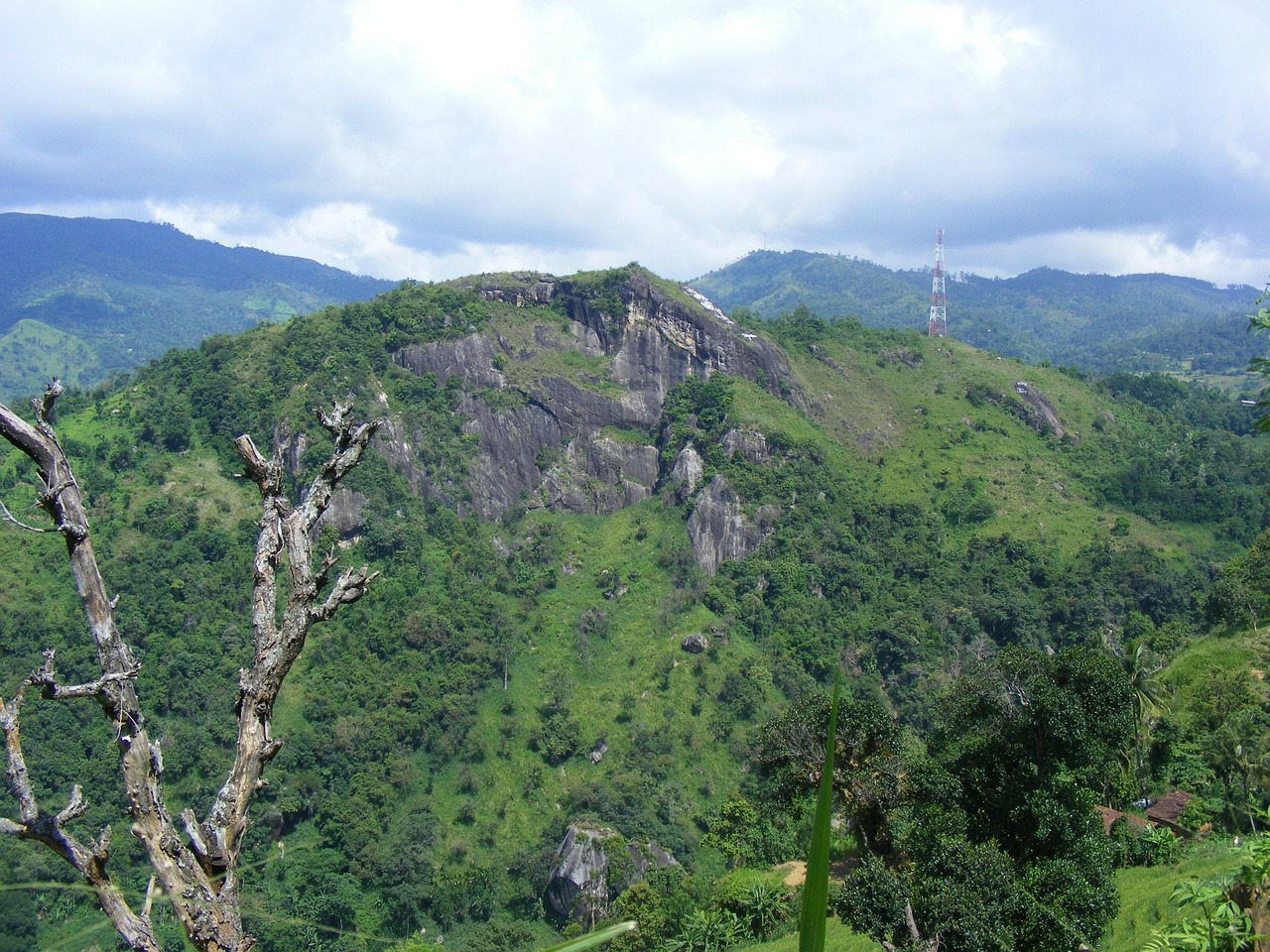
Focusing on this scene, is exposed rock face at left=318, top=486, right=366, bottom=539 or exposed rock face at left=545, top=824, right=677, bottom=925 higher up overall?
exposed rock face at left=318, top=486, right=366, bottom=539

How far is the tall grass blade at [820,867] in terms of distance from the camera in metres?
1.05

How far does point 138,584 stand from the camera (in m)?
52.0

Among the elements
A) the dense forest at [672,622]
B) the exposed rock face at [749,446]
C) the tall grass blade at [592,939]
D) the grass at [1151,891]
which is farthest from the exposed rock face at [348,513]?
the tall grass blade at [592,939]

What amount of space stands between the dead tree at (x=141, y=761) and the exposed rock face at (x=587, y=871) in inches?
1402

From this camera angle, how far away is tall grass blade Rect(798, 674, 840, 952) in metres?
1.05

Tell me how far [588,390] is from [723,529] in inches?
719

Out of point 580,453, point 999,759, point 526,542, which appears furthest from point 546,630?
point 999,759

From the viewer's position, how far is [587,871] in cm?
3803

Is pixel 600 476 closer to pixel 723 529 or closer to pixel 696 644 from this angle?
pixel 723 529

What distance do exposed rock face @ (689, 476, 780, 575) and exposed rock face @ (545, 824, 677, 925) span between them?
2470 centimetres

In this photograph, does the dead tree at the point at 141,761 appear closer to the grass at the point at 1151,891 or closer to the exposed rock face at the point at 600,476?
the grass at the point at 1151,891

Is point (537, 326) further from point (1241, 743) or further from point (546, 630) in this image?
point (1241, 743)

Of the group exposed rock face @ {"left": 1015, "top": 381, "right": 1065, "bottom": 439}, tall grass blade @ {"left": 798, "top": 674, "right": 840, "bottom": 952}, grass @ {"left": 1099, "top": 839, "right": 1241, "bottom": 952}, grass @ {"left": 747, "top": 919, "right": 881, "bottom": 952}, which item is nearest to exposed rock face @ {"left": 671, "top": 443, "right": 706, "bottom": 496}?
exposed rock face @ {"left": 1015, "top": 381, "right": 1065, "bottom": 439}

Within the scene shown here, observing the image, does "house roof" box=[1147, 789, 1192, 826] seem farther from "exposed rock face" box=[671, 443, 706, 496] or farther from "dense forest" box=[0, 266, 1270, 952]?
"exposed rock face" box=[671, 443, 706, 496]
